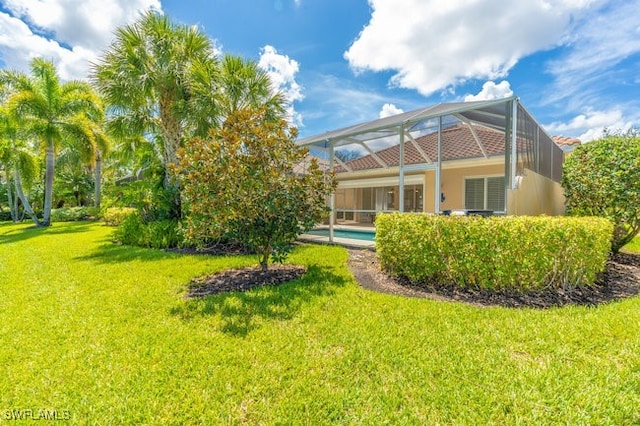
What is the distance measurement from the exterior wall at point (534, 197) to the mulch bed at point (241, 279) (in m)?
5.95

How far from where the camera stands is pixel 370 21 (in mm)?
12789

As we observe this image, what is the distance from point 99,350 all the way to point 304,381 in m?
2.82

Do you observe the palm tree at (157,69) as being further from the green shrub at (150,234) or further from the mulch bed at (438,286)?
the mulch bed at (438,286)

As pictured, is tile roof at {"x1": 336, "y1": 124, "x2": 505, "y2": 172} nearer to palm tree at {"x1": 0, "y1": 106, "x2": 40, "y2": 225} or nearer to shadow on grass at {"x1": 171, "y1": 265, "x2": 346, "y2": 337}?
shadow on grass at {"x1": 171, "y1": 265, "x2": 346, "y2": 337}

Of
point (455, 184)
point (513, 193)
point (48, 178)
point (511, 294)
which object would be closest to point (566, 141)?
point (455, 184)

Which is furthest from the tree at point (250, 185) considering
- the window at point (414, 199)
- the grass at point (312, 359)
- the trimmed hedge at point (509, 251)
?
the window at point (414, 199)

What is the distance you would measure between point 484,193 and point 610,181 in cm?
692

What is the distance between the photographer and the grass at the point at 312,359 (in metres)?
2.76

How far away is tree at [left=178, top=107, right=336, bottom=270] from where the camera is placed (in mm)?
6270

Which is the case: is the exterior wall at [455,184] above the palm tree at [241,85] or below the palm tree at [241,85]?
below

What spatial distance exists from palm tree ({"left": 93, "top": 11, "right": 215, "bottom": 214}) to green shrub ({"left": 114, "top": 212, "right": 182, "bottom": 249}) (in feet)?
6.00

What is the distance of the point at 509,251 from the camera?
18.3ft

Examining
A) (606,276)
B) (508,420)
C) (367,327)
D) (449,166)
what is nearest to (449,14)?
(449,166)

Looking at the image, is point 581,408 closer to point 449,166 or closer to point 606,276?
point 606,276
